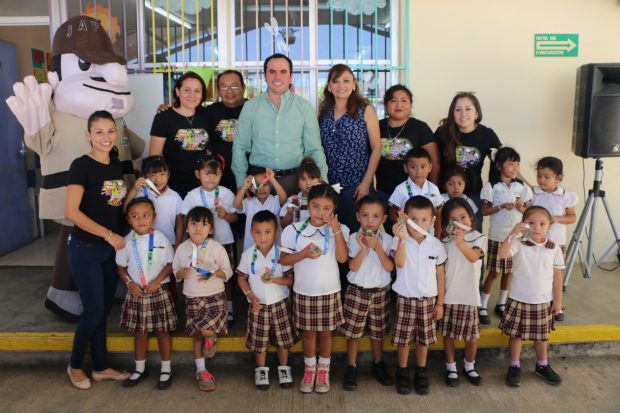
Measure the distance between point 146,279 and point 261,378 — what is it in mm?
905

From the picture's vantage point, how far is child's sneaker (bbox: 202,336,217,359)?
3153 millimetres

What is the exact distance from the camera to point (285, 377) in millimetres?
3182

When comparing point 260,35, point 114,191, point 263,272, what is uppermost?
point 260,35

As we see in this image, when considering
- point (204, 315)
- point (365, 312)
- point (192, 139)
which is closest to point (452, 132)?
point (365, 312)

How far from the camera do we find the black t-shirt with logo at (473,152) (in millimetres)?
3672

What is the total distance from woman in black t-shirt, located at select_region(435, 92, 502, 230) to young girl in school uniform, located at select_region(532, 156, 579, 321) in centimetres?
35

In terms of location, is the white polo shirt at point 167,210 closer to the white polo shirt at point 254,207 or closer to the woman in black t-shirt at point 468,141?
the white polo shirt at point 254,207

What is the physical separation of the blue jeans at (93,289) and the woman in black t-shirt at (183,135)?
0.72m

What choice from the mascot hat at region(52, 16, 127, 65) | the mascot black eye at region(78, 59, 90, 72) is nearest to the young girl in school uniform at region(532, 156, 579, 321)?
the mascot hat at region(52, 16, 127, 65)

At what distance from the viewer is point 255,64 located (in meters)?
4.83

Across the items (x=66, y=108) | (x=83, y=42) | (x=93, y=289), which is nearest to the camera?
(x=93, y=289)

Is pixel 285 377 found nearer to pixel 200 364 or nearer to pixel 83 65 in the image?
pixel 200 364

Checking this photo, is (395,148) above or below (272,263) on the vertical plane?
above

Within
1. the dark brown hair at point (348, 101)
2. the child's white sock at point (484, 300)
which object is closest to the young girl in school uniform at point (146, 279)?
the dark brown hair at point (348, 101)
